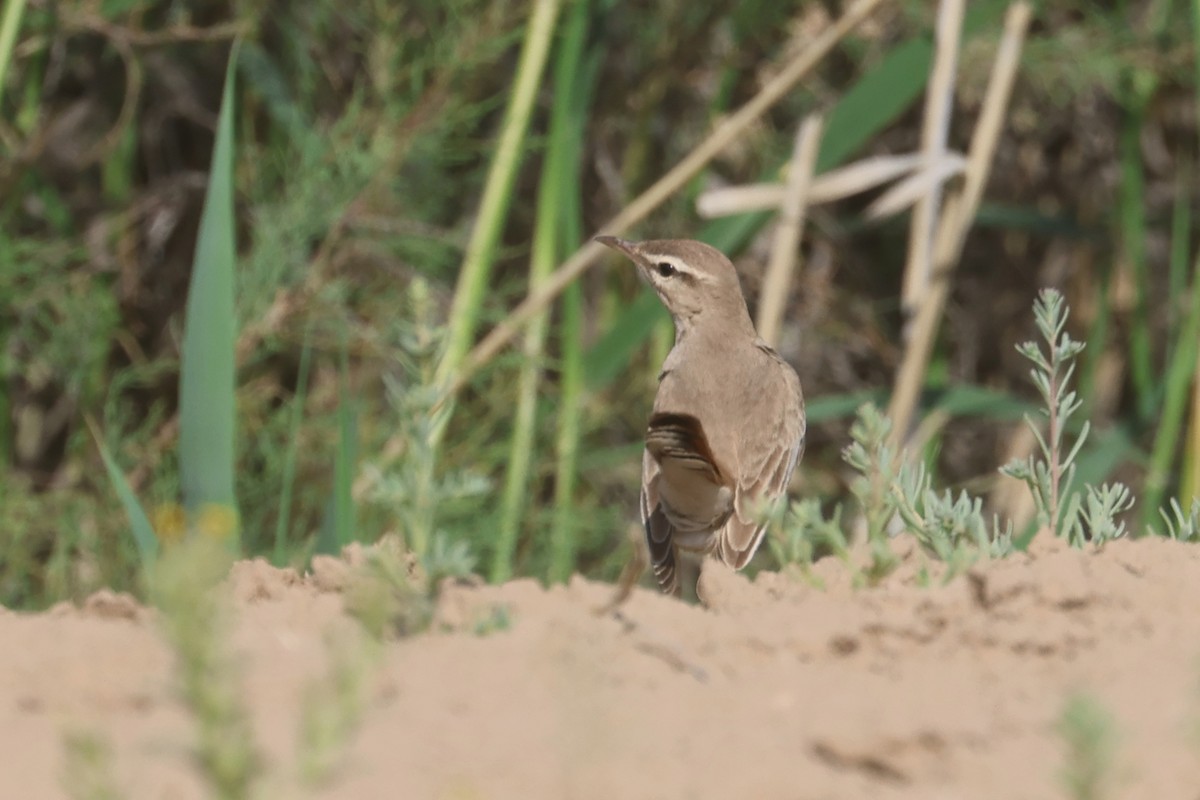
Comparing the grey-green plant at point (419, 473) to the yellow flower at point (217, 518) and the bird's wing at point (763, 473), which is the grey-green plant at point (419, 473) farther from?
the bird's wing at point (763, 473)

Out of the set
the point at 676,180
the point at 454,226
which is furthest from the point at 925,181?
the point at 454,226

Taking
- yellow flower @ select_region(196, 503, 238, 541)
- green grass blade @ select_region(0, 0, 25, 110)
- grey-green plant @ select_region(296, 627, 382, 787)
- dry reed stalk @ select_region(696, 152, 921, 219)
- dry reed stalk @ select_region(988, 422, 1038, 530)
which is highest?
green grass blade @ select_region(0, 0, 25, 110)

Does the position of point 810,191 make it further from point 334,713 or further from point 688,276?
point 334,713

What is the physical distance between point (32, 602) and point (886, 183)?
4.49 metres

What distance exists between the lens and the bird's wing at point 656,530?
4.99 m

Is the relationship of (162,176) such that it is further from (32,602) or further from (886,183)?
(886,183)

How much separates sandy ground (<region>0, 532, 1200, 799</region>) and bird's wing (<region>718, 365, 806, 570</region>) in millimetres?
1994

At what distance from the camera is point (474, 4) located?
6246 mm

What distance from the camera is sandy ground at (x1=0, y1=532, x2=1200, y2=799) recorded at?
1822mm

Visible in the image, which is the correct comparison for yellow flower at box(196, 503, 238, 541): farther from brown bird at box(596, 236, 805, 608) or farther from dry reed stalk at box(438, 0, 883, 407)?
dry reed stalk at box(438, 0, 883, 407)

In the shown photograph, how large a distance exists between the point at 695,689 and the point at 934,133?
428cm

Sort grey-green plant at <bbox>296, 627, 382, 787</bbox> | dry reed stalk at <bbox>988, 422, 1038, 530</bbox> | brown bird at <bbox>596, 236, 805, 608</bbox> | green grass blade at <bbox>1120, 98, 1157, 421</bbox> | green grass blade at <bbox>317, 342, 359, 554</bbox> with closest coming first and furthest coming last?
grey-green plant at <bbox>296, 627, 382, 787</bbox>
green grass blade at <bbox>317, 342, 359, 554</bbox>
brown bird at <bbox>596, 236, 805, 608</bbox>
green grass blade at <bbox>1120, 98, 1157, 421</bbox>
dry reed stalk at <bbox>988, 422, 1038, 530</bbox>

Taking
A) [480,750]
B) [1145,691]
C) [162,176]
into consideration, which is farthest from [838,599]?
[162,176]

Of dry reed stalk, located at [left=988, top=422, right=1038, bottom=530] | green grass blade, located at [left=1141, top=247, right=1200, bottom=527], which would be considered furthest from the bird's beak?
dry reed stalk, located at [left=988, top=422, right=1038, bottom=530]
